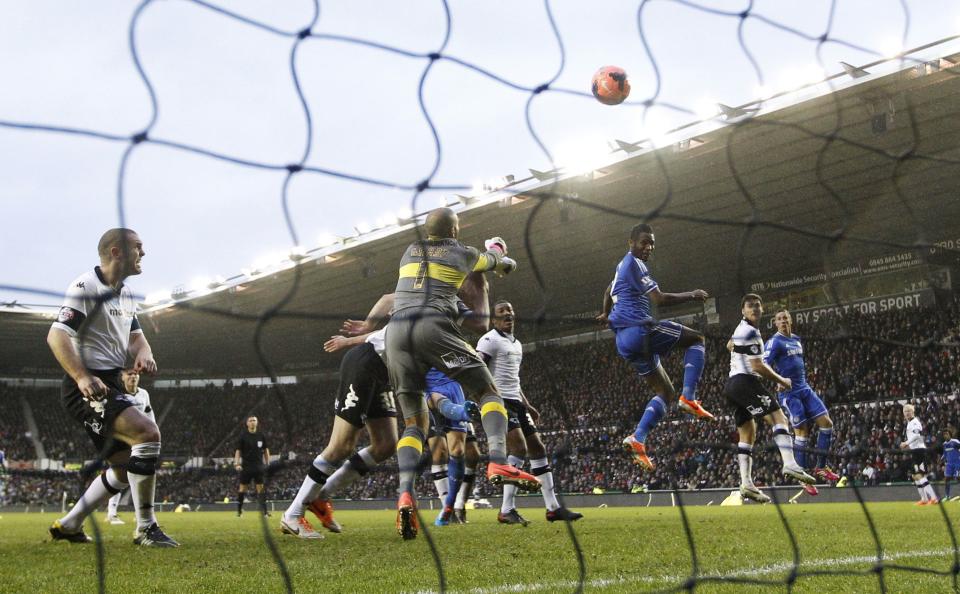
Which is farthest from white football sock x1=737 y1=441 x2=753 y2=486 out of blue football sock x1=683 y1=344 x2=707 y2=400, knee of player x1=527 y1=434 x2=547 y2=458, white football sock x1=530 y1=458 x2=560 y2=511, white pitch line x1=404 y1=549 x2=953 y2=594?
white pitch line x1=404 y1=549 x2=953 y2=594

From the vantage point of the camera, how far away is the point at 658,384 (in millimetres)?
7129

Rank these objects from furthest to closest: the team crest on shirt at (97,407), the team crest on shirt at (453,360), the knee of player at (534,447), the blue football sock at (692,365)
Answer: the blue football sock at (692,365), the knee of player at (534,447), the team crest on shirt at (97,407), the team crest on shirt at (453,360)

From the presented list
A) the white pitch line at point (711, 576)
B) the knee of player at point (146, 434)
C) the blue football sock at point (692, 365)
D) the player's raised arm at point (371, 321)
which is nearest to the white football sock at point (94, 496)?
the knee of player at point (146, 434)

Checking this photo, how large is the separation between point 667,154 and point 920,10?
1320cm

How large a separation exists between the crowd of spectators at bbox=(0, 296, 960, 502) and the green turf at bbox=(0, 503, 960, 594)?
24.8 inches

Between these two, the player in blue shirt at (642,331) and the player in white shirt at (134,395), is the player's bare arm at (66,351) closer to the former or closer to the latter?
the player in white shirt at (134,395)

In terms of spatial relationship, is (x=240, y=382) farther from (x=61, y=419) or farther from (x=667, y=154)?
(x=667, y=154)

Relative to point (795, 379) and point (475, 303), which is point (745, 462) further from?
point (475, 303)

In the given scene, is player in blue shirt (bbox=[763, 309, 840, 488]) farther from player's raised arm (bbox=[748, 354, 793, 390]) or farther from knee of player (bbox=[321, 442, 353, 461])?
knee of player (bbox=[321, 442, 353, 461])

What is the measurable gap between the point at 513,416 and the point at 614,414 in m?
15.6

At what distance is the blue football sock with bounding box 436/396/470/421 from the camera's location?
296 inches

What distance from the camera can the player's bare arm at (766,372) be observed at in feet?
26.9

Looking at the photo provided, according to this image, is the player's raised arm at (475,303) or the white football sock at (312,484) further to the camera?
the white football sock at (312,484)

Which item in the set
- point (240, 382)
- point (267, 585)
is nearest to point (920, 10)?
point (267, 585)
